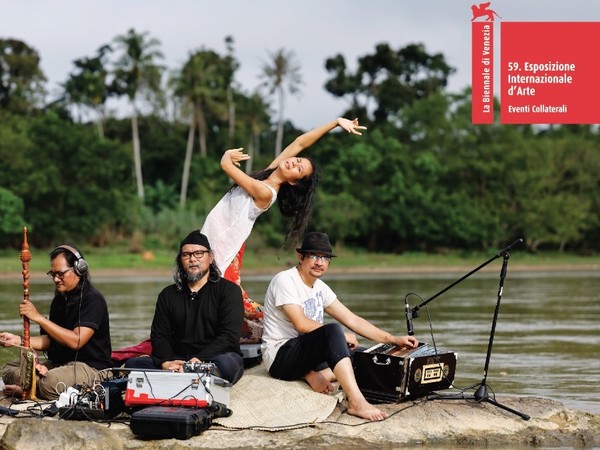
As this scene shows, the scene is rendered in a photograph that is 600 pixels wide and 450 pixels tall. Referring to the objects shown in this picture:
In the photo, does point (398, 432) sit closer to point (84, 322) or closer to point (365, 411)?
point (365, 411)

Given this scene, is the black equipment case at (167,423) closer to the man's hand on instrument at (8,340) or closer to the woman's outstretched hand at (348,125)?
the man's hand on instrument at (8,340)

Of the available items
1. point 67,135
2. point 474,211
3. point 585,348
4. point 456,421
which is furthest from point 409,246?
point 456,421

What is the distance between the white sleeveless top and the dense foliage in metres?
45.3

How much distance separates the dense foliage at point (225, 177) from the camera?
55.8m

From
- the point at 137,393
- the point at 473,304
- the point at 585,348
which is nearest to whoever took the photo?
the point at 137,393

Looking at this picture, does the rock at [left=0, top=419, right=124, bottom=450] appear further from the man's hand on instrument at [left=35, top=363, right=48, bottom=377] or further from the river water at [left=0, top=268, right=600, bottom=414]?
the river water at [left=0, top=268, right=600, bottom=414]

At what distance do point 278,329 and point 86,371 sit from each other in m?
1.43

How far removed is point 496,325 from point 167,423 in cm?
1273

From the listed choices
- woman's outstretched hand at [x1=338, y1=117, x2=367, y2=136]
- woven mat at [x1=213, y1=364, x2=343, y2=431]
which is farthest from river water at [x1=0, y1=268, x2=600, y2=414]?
woman's outstretched hand at [x1=338, y1=117, x2=367, y2=136]

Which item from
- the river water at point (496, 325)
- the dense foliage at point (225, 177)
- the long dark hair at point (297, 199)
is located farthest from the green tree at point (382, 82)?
the long dark hair at point (297, 199)

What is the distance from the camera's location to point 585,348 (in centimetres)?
1557

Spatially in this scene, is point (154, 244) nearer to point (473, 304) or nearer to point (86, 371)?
point (473, 304)

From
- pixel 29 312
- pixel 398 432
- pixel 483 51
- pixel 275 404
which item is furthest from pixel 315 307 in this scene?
pixel 483 51

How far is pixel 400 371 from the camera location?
8.45 metres
